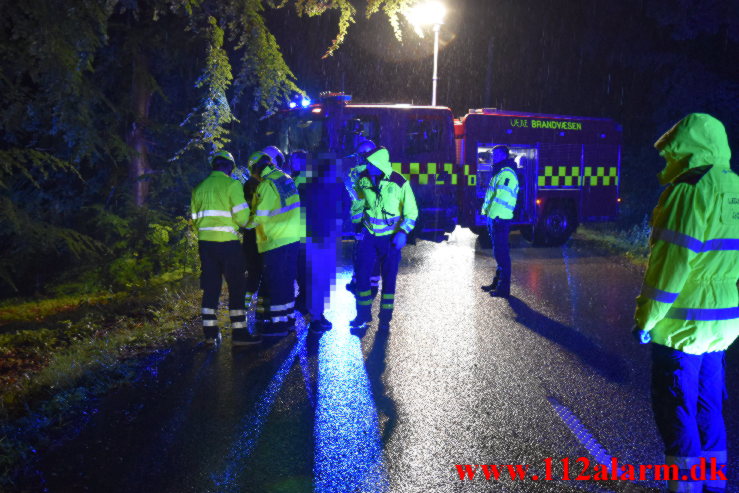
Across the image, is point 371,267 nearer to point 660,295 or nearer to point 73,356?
point 73,356

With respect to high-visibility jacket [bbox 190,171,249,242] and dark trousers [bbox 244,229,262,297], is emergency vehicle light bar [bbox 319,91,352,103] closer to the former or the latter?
dark trousers [bbox 244,229,262,297]

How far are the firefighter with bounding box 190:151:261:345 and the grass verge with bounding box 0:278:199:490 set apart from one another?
670 mm

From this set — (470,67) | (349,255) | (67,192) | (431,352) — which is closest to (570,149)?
(349,255)

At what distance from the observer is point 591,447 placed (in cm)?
357

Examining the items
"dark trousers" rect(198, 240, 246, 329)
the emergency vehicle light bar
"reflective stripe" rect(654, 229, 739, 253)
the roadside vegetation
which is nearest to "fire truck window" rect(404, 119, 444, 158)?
the emergency vehicle light bar

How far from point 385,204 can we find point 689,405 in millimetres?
3739

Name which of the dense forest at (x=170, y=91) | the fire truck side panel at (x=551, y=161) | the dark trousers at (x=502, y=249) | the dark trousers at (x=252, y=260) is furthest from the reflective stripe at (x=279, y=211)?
the fire truck side panel at (x=551, y=161)

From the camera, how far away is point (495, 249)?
7.71 metres

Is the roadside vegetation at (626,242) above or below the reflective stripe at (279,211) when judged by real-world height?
below

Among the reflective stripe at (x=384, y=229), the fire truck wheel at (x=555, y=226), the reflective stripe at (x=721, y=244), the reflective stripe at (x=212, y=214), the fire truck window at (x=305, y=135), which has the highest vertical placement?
the fire truck window at (x=305, y=135)

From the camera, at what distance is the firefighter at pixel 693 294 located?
2623mm

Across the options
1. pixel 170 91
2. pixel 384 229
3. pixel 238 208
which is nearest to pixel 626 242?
pixel 384 229

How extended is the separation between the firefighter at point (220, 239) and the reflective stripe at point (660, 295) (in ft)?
12.2

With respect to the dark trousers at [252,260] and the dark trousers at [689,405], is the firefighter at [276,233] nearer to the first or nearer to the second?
the dark trousers at [252,260]
